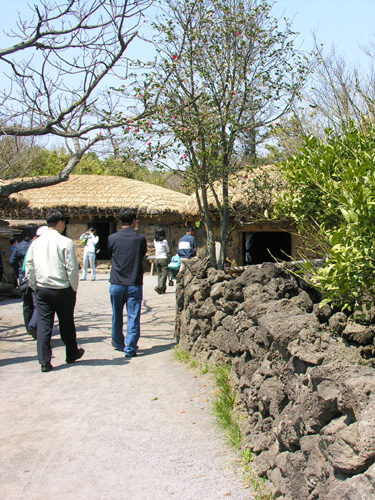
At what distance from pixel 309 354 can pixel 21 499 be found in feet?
6.59

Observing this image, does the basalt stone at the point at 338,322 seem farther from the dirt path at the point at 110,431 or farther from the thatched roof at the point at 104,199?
the thatched roof at the point at 104,199

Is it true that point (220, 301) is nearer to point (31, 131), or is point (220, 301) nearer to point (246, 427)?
point (246, 427)

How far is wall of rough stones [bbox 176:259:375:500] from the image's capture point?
2459mm

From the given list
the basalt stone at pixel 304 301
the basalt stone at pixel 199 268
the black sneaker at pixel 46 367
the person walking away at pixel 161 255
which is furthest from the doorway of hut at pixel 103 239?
the basalt stone at pixel 304 301

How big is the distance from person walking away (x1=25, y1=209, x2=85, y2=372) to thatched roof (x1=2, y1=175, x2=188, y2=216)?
12.1 m

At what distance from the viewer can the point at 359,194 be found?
327cm

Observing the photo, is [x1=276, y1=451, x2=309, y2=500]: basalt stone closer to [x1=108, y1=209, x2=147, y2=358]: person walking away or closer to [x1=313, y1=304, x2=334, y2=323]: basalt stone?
[x1=313, y1=304, x2=334, y2=323]: basalt stone

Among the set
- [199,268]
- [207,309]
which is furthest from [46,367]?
[199,268]

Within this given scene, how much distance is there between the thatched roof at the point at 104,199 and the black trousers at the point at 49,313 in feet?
39.9

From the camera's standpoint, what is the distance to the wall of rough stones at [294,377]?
96.8 inches

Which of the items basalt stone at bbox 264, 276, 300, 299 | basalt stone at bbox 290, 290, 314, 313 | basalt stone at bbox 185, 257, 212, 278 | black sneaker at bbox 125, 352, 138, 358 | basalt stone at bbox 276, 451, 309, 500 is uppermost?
basalt stone at bbox 185, 257, 212, 278

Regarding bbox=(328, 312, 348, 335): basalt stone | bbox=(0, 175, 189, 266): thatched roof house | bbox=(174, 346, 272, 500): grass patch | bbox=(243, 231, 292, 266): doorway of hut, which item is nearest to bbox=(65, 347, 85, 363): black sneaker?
bbox=(174, 346, 272, 500): grass patch

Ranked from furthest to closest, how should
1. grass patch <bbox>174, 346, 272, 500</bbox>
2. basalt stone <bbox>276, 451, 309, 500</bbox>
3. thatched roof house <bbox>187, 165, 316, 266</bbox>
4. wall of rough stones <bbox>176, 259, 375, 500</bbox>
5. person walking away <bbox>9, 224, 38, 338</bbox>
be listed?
thatched roof house <bbox>187, 165, 316, 266</bbox> → person walking away <bbox>9, 224, 38, 338</bbox> → grass patch <bbox>174, 346, 272, 500</bbox> → basalt stone <bbox>276, 451, 309, 500</bbox> → wall of rough stones <bbox>176, 259, 375, 500</bbox>

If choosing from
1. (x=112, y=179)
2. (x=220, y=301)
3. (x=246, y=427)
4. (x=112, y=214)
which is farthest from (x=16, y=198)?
(x=246, y=427)
